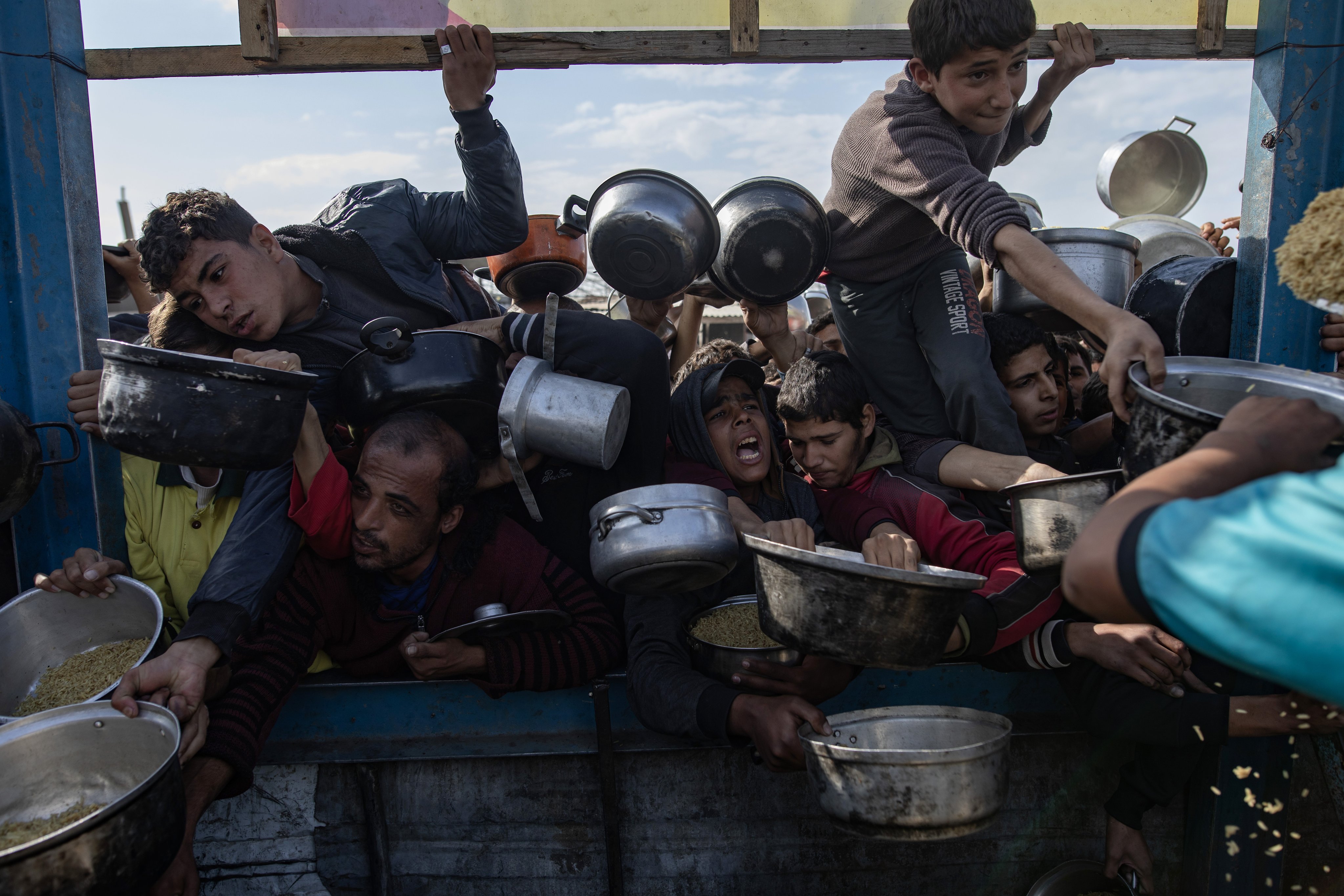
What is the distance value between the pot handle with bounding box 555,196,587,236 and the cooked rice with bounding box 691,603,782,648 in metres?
1.67

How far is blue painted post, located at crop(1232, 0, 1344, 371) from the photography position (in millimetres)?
2680

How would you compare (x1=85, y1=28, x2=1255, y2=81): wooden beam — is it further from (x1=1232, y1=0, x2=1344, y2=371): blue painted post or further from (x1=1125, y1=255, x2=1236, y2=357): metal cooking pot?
(x1=1125, y1=255, x2=1236, y2=357): metal cooking pot

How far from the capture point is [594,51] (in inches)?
115

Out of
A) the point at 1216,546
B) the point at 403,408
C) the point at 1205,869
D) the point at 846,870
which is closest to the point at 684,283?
the point at 403,408

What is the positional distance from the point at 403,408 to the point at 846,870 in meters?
2.17

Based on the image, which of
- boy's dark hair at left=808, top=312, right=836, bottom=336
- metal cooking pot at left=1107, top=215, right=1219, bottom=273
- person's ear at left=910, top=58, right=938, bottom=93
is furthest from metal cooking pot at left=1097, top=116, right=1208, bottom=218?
person's ear at left=910, top=58, right=938, bottom=93

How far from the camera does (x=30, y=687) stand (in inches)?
104

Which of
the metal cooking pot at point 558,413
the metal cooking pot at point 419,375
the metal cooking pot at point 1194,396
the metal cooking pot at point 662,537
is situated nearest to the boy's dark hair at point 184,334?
the metal cooking pot at point 419,375

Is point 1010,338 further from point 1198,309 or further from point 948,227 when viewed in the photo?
point 948,227

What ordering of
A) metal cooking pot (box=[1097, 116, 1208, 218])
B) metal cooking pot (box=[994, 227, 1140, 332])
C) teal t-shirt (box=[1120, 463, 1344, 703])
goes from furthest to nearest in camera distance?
metal cooking pot (box=[1097, 116, 1208, 218]) < metal cooking pot (box=[994, 227, 1140, 332]) < teal t-shirt (box=[1120, 463, 1344, 703])

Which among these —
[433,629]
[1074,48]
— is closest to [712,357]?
[433,629]

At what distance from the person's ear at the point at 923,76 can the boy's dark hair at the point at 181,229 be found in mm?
2345

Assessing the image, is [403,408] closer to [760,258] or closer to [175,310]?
[175,310]

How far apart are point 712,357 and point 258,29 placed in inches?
81.2
